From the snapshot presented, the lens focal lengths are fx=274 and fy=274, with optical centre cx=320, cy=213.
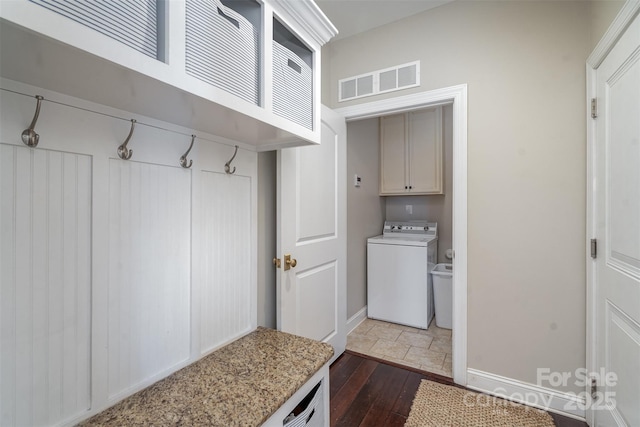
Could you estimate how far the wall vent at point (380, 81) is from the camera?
2047mm

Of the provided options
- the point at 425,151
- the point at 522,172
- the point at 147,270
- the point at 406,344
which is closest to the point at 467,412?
the point at 406,344

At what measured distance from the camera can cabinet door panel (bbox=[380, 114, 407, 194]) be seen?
11.2 feet

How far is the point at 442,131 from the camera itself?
129 inches

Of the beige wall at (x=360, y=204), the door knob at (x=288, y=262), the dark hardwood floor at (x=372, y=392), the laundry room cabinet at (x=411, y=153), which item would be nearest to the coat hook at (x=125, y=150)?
the door knob at (x=288, y=262)

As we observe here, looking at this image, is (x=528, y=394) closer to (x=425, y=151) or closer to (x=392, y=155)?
(x=425, y=151)

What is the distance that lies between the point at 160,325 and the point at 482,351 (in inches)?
76.2

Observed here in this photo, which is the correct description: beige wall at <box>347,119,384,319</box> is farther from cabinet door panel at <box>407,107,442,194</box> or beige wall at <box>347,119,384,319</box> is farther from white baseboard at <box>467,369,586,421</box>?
white baseboard at <box>467,369,586,421</box>

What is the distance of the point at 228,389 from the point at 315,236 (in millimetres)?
1144

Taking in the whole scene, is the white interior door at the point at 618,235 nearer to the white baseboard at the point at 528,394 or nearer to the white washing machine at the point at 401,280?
the white baseboard at the point at 528,394

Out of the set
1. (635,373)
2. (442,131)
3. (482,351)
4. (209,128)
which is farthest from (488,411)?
(442,131)

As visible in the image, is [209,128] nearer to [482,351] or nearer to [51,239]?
[51,239]

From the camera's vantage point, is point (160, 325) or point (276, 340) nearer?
point (160, 325)

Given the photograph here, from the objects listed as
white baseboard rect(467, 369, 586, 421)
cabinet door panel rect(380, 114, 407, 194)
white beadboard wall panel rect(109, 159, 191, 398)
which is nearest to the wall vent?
cabinet door panel rect(380, 114, 407, 194)

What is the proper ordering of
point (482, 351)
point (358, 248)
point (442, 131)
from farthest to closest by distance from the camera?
point (442, 131) → point (358, 248) → point (482, 351)
